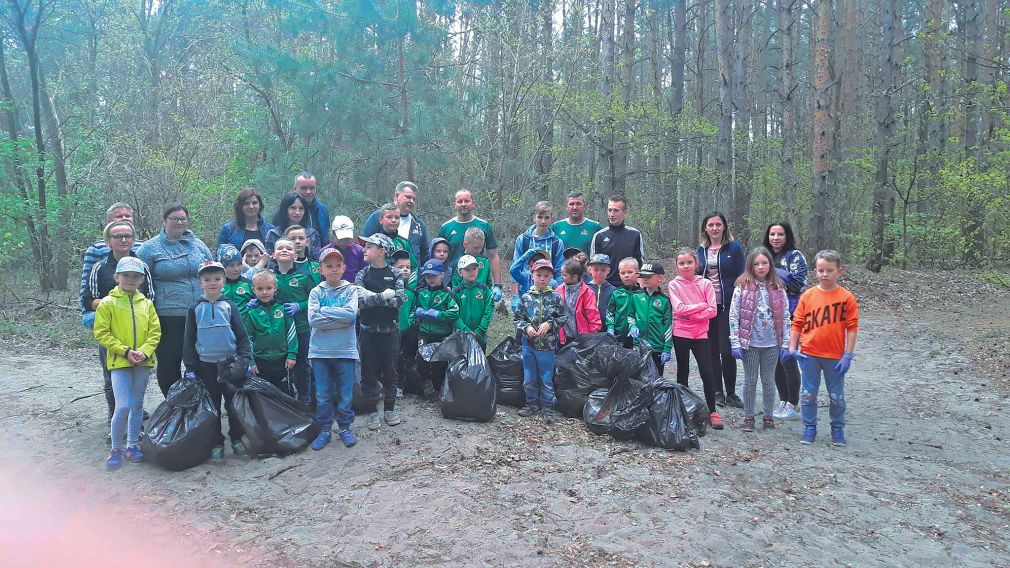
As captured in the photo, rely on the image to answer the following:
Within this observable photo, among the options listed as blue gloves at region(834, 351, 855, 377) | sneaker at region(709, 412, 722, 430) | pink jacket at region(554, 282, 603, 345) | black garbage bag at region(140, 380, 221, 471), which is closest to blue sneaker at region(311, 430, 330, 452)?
black garbage bag at region(140, 380, 221, 471)

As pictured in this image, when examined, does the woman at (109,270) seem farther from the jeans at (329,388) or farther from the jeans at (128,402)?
the jeans at (329,388)

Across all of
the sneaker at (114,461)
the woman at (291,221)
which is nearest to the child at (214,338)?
the sneaker at (114,461)

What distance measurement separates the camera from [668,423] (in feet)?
16.3

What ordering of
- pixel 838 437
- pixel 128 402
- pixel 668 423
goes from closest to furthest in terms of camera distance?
pixel 128 402 → pixel 668 423 → pixel 838 437

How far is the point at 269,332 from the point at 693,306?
11.6ft

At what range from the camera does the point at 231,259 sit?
508cm

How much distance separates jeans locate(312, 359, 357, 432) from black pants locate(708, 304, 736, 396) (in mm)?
3162

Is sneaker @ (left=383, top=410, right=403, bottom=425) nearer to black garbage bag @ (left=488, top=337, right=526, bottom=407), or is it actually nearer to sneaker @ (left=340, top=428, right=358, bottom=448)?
sneaker @ (left=340, top=428, right=358, bottom=448)

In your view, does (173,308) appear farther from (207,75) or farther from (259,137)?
(207,75)

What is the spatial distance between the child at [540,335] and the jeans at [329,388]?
5.01 ft

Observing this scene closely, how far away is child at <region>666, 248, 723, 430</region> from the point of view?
555 centimetres

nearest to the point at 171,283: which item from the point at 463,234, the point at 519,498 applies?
the point at 463,234

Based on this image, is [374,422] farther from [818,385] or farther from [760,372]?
[818,385]

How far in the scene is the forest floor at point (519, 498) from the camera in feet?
11.6
